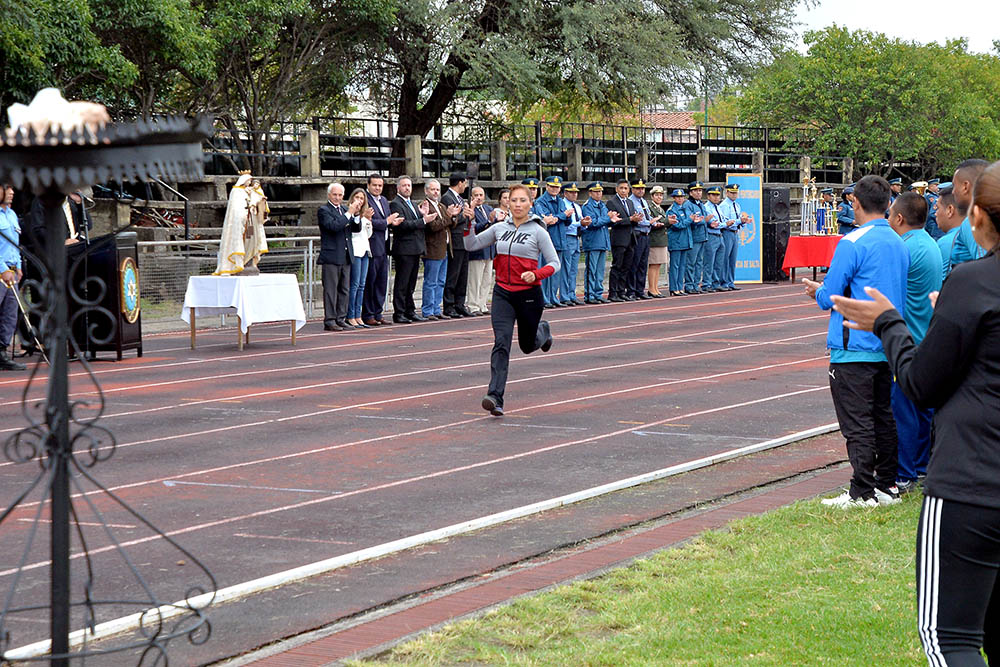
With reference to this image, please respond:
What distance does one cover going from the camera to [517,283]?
1202cm

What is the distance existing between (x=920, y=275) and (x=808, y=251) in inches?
896

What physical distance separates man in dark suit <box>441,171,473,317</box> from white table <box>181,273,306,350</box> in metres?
4.98

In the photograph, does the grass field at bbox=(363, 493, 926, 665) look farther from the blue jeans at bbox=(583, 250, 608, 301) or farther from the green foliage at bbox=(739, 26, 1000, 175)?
the green foliage at bbox=(739, 26, 1000, 175)

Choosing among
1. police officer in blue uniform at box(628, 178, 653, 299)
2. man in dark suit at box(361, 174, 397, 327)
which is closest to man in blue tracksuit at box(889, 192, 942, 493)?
man in dark suit at box(361, 174, 397, 327)

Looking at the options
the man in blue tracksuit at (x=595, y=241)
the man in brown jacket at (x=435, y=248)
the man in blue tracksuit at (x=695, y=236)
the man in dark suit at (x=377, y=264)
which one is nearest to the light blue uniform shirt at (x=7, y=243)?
the man in dark suit at (x=377, y=264)

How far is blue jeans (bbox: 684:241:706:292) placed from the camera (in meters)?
29.4

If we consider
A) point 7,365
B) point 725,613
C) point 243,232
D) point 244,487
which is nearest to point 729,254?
point 243,232

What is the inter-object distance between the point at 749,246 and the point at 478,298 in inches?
458

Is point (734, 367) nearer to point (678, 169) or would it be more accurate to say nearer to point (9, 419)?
point (9, 419)

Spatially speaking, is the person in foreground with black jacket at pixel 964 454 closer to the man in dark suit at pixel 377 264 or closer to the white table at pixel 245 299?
the white table at pixel 245 299

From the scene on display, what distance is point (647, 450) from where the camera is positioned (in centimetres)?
1038

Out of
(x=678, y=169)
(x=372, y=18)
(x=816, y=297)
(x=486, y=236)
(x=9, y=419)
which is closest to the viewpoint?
(x=816, y=297)

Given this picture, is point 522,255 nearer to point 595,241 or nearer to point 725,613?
point 725,613

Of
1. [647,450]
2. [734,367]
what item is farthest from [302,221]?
[647,450]
